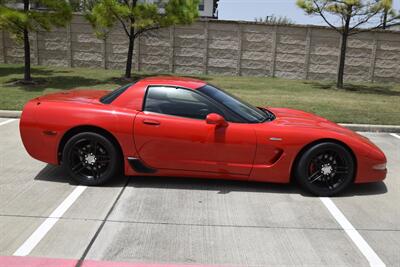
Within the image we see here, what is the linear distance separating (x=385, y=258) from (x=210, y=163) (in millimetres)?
2091

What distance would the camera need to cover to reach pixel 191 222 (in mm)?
4238

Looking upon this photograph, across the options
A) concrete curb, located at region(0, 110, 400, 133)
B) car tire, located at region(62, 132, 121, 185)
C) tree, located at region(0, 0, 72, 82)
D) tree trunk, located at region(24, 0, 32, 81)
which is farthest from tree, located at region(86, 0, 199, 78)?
car tire, located at region(62, 132, 121, 185)

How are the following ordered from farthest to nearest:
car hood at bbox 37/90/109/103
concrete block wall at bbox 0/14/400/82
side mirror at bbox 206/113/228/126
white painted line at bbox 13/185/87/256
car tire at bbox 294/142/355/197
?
concrete block wall at bbox 0/14/400/82, car hood at bbox 37/90/109/103, car tire at bbox 294/142/355/197, side mirror at bbox 206/113/228/126, white painted line at bbox 13/185/87/256

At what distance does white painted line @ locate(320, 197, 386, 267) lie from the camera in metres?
3.66

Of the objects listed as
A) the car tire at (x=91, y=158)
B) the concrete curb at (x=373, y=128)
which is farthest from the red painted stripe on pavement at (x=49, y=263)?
the concrete curb at (x=373, y=128)

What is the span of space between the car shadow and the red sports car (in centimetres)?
18

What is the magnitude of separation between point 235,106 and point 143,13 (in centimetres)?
1089

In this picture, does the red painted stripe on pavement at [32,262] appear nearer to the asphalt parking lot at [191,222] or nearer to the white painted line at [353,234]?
the asphalt parking lot at [191,222]

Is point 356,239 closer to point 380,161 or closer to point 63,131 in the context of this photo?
point 380,161

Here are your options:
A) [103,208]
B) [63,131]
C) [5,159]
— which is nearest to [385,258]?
[103,208]

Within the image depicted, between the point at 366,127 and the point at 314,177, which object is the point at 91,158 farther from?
the point at 366,127

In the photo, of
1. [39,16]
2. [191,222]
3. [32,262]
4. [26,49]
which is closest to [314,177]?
[191,222]

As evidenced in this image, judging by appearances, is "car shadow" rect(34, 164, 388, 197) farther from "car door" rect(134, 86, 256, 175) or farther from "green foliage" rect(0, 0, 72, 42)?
"green foliage" rect(0, 0, 72, 42)

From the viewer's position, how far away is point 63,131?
507cm
